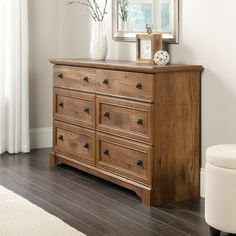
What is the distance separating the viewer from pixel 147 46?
412 centimetres

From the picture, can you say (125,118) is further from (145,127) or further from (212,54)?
(212,54)

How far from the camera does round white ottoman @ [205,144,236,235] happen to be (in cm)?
299

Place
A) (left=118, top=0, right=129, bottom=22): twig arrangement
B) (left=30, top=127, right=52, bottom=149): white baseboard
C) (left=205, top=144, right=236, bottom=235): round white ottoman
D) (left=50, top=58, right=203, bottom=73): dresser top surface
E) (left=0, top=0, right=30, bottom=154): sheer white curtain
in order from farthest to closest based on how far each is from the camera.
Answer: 1. (left=30, top=127, right=52, bottom=149): white baseboard
2. (left=0, top=0, right=30, bottom=154): sheer white curtain
3. (left=118, top=0, right=129, bottom=22): twig arrangement
4. (left=50, top=58, right=203, bottom=73): dresser top surface
5. (left=205, top=144, right=236, bottom=235): round white ottoman

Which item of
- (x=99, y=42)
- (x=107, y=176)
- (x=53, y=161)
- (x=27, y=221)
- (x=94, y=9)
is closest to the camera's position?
(x=27, y=221)

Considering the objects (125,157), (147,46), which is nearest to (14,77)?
(147,46)

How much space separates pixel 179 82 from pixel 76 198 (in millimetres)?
1048

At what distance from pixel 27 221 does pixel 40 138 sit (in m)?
2.30

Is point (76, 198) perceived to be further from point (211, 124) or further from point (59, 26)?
point (59, 26)

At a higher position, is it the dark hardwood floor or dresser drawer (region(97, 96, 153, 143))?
dresser drawer (region(97, 96, 153, 143))

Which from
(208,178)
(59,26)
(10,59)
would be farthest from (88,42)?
(208,178)

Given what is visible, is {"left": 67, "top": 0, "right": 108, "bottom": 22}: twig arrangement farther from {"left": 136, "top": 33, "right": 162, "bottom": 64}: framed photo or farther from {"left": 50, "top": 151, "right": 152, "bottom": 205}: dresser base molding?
{"left": 50, "top": 151, "right": 152, "bottom": 205}: dresser base molding

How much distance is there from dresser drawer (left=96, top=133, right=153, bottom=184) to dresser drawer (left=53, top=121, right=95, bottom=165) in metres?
0.12

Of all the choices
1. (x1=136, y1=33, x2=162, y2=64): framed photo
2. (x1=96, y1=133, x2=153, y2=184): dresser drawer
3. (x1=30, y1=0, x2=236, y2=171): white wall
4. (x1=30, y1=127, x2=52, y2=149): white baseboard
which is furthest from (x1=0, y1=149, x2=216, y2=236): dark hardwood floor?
(x1=136, y1=33, x2=162, y2=64): framed photo

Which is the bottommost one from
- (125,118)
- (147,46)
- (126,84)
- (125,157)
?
(125,157)
